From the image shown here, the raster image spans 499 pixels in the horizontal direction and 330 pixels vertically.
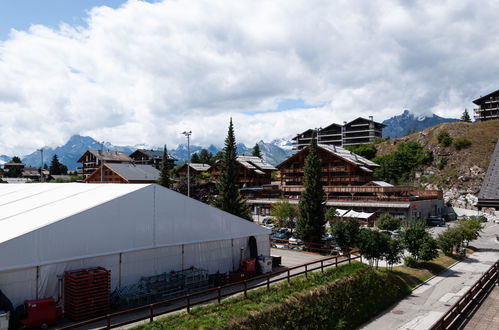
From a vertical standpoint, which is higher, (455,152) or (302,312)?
(455,152)

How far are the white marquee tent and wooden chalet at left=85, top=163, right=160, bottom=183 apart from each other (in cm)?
6574

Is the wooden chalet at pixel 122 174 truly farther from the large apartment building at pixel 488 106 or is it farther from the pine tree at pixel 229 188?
the large apartment building at pixel 488 106

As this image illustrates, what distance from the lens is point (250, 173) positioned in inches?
3844

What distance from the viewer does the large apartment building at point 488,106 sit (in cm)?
13171

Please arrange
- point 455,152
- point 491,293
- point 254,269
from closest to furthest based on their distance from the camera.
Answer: point 491,293, point 254,269, point 455,152

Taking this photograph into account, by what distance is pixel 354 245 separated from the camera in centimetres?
3106

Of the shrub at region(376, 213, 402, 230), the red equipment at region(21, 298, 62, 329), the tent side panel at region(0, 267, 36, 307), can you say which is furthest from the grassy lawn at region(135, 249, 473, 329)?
the shrub at region(376, 213, 402, 230)

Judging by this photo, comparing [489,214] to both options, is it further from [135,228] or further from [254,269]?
[135,228]

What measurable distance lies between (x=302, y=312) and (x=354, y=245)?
11.8 m

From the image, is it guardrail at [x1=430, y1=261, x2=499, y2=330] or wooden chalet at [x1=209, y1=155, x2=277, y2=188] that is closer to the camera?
guardrail at [x1=430, y1=261, x2=499, y2=330]

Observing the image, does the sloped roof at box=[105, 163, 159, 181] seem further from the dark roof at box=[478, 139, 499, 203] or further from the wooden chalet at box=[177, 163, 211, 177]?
the dark roof at box=[478, 139, 499, 203]

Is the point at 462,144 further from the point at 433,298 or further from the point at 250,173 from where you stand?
the point at 433,298

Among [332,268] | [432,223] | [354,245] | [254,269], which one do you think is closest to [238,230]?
[254,269]

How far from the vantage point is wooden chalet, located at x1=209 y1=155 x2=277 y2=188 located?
316 feet
